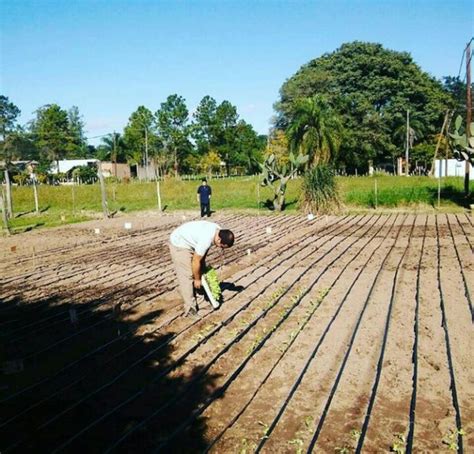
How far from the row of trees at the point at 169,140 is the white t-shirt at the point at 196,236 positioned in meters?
36.0

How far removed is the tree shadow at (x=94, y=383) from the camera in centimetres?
271

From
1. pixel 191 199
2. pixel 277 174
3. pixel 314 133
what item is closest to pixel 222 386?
pixel 277 174

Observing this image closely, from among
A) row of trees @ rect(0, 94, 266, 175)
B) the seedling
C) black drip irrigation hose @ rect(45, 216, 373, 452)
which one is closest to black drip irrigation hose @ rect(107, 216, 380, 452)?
black drip irrigation hose @ rect(45, 216, 373, 452)

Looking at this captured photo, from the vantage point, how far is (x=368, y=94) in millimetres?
34656

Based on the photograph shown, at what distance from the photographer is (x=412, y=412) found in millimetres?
2850

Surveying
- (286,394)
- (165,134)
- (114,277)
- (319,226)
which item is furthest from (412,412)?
(165,134)

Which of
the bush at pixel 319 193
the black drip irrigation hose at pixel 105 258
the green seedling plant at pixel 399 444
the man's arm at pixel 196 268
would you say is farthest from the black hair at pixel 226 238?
the bush at pixel 319 193

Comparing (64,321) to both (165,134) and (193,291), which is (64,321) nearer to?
(193,291)

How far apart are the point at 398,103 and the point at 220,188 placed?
1831 centimetres

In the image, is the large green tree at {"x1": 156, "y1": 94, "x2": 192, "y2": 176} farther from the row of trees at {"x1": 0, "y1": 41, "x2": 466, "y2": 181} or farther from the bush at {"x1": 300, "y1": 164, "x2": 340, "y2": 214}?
the bush at {"x1": 300, "y1": 164, "x2": 340, "y2": 214}

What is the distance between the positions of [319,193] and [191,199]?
7.15 metres

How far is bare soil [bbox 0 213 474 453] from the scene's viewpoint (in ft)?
8.87

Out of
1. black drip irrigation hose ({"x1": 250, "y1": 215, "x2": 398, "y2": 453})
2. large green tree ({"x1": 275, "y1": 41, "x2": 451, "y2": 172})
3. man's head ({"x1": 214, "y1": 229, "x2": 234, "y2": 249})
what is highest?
large green tree ({"x1": 275, "y1": 41, "x2": 451, "y2": 172})

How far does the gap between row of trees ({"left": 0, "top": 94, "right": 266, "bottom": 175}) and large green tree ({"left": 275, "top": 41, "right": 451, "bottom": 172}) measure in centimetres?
943
